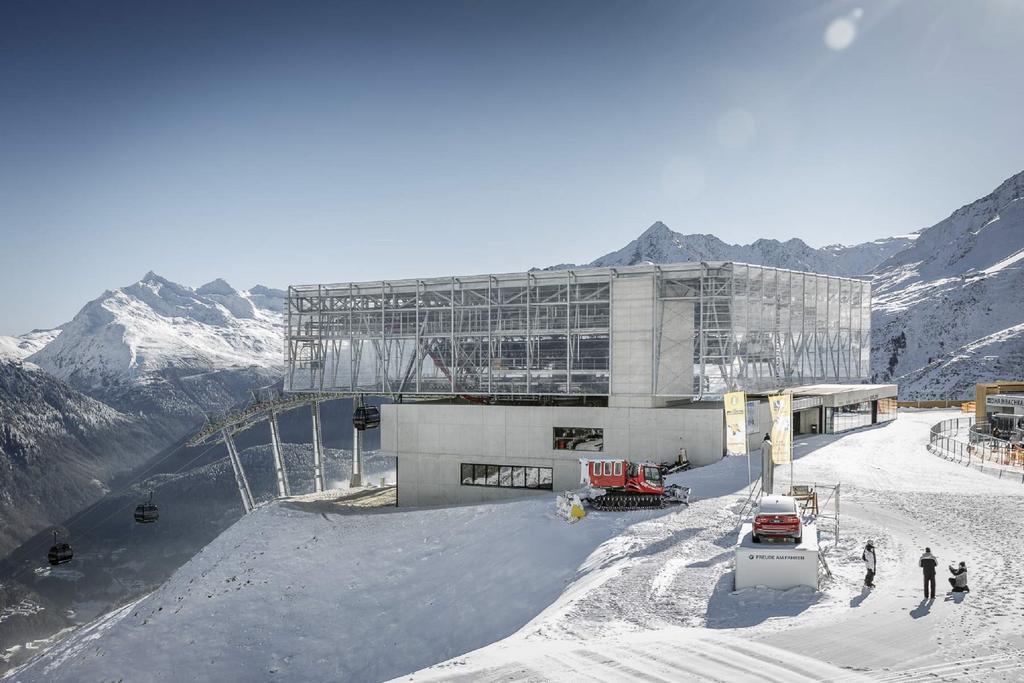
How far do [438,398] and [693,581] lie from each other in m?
32.7

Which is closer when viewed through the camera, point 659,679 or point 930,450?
point 659,679

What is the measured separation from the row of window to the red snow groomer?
12831mm

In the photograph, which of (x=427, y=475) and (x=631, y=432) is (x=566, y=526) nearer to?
(x=631, y=432)

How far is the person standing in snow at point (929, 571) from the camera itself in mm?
17359

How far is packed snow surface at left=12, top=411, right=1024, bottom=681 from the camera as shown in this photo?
48.6ft

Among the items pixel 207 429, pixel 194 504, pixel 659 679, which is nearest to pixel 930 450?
pixel 659 679

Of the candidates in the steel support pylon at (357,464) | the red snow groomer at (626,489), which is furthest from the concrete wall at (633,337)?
the steel support pylon at (357,464)

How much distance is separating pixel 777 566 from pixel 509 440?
26.2m

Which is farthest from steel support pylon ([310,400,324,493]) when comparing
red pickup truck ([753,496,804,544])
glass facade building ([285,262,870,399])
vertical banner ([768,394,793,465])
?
red pickup truck ([753,496,804,544])

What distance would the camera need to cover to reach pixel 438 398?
5075 centimetres

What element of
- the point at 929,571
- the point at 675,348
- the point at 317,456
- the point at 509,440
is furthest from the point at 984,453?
the point at 317,456

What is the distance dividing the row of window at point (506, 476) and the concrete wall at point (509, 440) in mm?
334

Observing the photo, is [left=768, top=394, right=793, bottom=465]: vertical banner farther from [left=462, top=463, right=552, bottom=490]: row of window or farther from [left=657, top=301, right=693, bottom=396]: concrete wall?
[left=462, top=463, right=552, bottom=490]: row of window

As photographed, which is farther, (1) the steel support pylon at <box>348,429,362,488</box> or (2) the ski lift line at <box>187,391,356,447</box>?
(1) the steel support pylon at <box>348,429,362,488</box>
